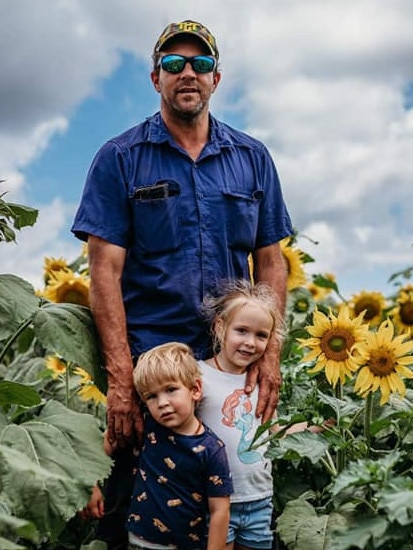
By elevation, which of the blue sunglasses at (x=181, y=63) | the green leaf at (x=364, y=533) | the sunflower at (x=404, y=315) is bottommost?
the green leaf at (x=364, y=533)

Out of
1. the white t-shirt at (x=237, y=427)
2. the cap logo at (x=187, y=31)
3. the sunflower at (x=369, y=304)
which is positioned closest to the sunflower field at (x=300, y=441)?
the white t-shirt at (x=237, y=427)

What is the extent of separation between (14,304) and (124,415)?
0.50m

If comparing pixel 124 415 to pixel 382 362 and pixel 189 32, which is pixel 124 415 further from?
pixel 189 32

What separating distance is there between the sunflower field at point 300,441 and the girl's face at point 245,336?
0.15m

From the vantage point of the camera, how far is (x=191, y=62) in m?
3.67

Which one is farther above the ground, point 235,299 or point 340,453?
point 235,299

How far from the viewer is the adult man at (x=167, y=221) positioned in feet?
11.8

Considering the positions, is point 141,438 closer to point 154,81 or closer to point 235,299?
point 235,299

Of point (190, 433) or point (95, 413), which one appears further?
point (95, 413)

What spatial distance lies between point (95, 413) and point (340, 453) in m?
1.81

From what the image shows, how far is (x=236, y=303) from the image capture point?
3467 mm

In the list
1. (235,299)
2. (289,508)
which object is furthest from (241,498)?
(235,299)

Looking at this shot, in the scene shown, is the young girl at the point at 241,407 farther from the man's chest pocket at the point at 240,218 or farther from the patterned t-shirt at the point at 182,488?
the man's chest pocket at the point at 240,218

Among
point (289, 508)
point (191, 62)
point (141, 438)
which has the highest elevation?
point (191, 62)
